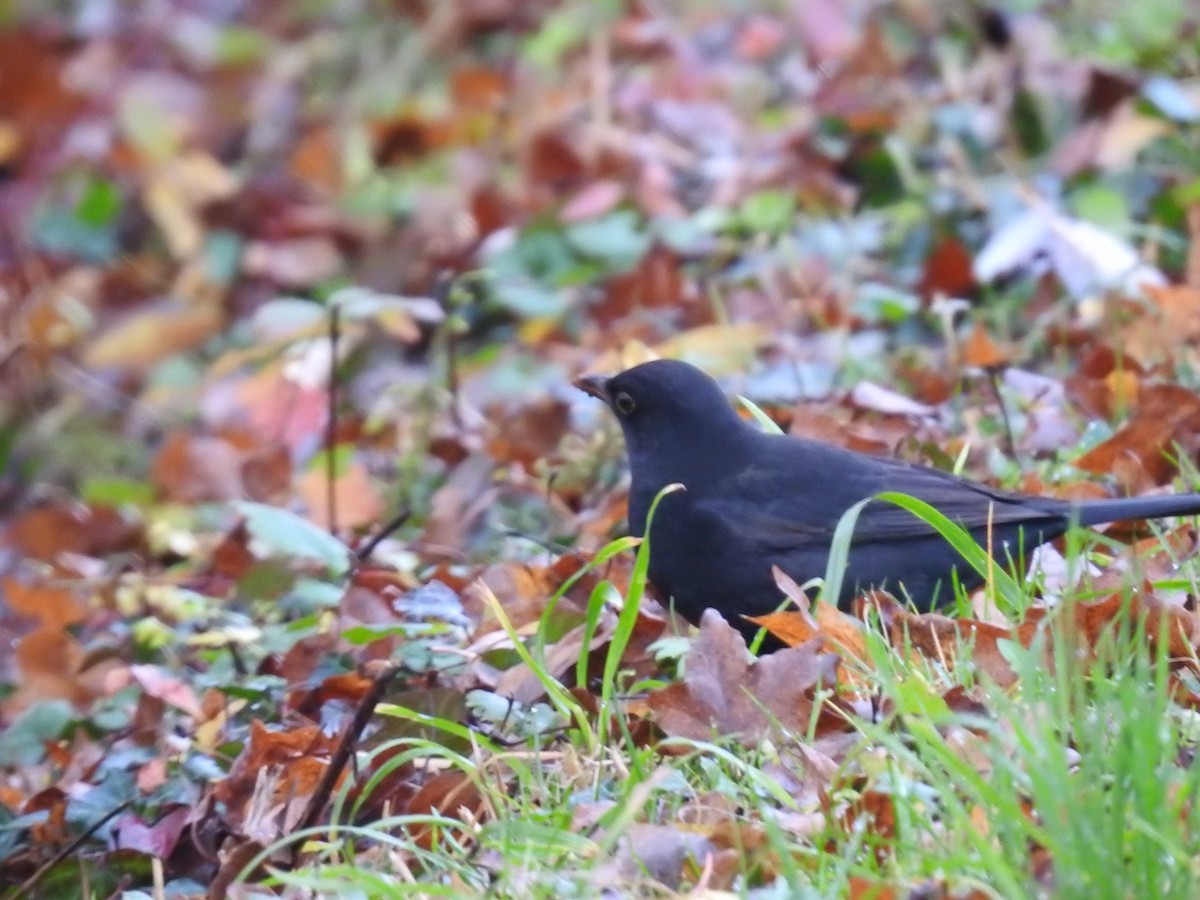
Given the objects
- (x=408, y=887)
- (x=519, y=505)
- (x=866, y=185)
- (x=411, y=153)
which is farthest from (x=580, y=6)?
(x=408, y=887)

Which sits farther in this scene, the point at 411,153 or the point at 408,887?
the point at 411,153

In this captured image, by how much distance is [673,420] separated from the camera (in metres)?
3.90

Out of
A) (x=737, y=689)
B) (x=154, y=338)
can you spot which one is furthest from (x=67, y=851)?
(x=154, y=338)

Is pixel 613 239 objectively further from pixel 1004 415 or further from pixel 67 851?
pixel 67 851

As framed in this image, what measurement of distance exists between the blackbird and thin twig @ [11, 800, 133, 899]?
1184 millimetres

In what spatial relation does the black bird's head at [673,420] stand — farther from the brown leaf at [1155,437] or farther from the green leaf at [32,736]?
the green leaf at [32,736]

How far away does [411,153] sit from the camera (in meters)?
8.66

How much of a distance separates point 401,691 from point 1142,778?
1.69 metres

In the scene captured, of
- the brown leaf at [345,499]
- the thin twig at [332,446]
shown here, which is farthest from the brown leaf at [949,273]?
the thin twig at [332,446]

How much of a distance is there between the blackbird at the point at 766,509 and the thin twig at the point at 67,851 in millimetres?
1184

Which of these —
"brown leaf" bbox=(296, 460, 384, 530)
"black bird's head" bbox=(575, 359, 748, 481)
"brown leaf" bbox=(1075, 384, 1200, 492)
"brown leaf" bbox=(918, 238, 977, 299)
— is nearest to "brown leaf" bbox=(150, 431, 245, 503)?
"brown leaf" bbox=(296, 460, 384, 530)

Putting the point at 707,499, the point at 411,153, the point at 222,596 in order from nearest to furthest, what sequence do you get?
the point at 707,499 < the point at 222,596 < the point at 411,153

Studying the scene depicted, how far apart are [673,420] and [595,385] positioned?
0.23 m

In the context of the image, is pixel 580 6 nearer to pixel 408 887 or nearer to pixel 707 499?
pixel 707 499
